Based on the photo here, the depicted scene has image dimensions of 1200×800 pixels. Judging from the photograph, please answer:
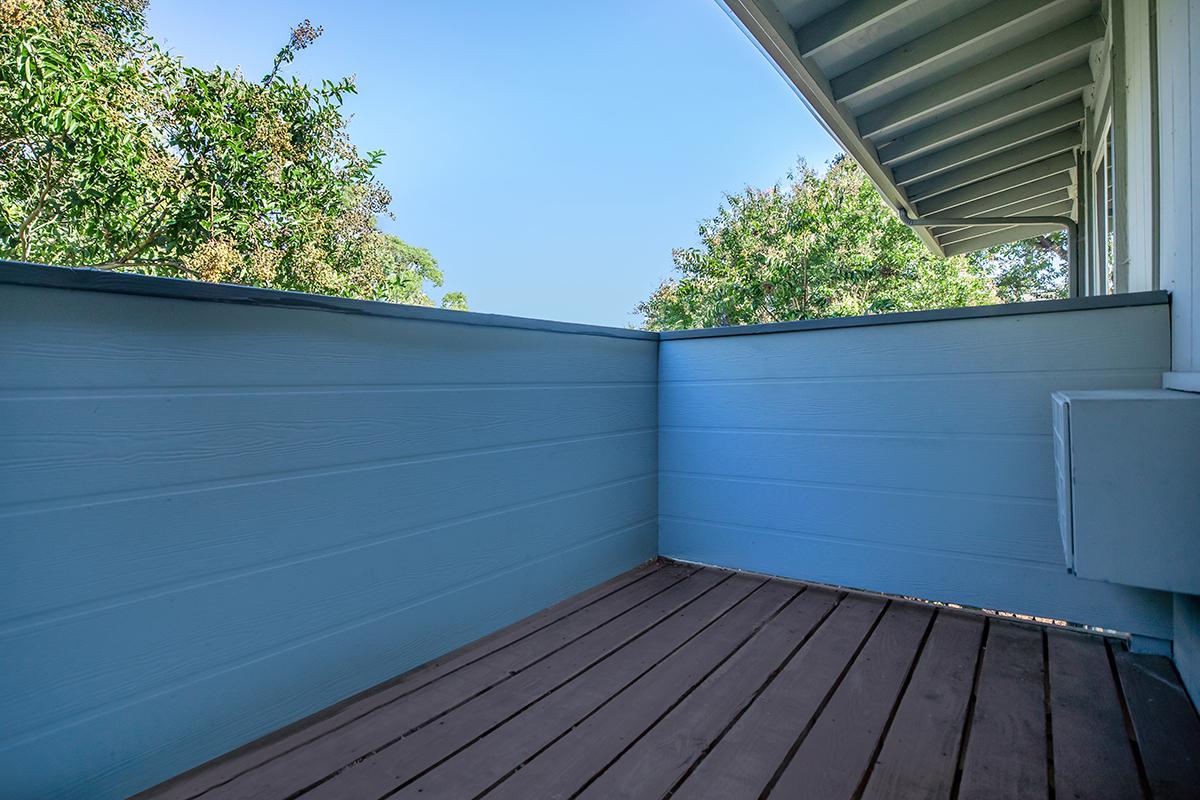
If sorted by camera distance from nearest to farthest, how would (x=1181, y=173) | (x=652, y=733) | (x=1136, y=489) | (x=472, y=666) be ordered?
(x=1136, y=489), (x=652, y=733), (x=1181, y=173), (x=472, y=666)

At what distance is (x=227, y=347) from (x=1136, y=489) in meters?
1.98

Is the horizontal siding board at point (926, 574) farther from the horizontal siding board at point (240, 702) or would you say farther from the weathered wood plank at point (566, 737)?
the horizontal siding board at point (240, 702)

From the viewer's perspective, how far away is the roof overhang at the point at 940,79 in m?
2.50

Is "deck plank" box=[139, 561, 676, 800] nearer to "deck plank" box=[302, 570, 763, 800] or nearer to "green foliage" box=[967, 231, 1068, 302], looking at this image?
"deck plank" box=[302, 570, 763, 800]

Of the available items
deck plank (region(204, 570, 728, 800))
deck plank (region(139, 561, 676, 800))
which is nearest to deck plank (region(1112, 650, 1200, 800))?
deck plank (region(204, 570, 728, 800))

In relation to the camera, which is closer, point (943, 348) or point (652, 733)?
point (652, 733)

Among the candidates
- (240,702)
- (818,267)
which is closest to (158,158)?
(240,702)

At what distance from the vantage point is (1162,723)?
4.83ft

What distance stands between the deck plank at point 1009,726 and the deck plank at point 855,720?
0.59ft

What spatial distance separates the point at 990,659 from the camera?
184 centimetres

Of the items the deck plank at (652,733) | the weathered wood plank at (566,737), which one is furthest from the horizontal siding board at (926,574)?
the weathered wood plank at (566,737)

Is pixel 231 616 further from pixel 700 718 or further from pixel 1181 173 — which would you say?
pixel 1181 173

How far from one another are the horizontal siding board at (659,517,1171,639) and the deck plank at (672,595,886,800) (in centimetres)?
27

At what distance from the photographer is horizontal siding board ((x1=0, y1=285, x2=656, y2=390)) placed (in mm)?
1158
